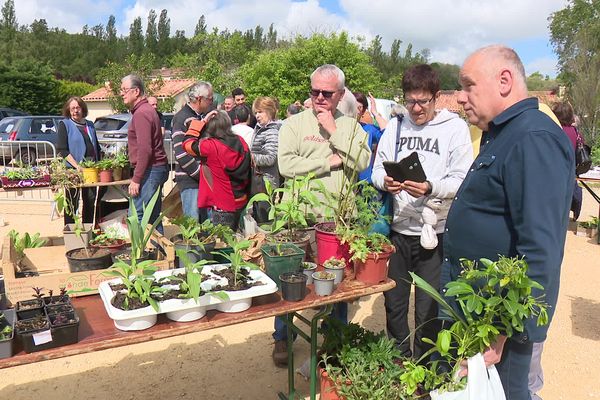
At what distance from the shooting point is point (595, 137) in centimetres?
1636

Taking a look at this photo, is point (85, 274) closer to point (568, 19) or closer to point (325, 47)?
point (325, 47)

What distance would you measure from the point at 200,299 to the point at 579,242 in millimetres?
6341

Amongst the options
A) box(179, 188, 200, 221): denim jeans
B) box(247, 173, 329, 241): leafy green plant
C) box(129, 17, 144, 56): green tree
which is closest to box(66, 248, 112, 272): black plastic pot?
box(247, 173, 329, 241): leafy green plant

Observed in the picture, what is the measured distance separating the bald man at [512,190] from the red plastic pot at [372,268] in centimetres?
37

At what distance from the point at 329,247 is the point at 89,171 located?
11.2ft

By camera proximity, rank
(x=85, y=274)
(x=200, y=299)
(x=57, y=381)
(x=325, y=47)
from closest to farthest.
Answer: (x=200, y=299)
(x=85, y=274)
(x=57, y=381)
(x=325, y=47)

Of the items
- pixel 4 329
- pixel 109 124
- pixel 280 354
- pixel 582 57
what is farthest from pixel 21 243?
pixel 582 57

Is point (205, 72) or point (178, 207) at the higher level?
point (205, 72)

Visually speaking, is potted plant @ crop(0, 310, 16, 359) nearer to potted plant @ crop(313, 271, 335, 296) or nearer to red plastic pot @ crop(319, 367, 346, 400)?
potted plant @ crop(313, 271, 335, 296)

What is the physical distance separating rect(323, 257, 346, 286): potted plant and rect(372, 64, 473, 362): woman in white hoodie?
0.54 metres

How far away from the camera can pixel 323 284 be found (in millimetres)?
2059

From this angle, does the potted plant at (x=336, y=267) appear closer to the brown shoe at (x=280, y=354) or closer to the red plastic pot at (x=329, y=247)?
the red plastic pot at (x=329, y=247)

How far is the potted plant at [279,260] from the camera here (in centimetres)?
210

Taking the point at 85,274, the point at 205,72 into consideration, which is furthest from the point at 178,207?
the point at 205,72
